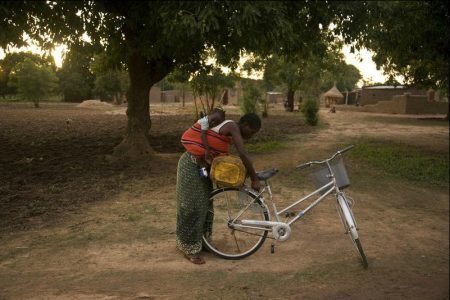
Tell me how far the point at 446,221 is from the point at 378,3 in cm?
408

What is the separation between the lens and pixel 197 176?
162 inches

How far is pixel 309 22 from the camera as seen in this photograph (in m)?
9.15

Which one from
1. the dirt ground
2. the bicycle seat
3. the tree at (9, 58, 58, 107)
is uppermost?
the tree at (9, 58, 58, 107)

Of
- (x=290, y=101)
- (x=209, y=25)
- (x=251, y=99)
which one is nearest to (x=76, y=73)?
(x=251, y=99)

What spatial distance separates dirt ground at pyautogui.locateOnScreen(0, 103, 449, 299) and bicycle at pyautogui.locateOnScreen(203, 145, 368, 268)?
19 cm

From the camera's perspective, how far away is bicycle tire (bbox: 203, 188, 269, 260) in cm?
427

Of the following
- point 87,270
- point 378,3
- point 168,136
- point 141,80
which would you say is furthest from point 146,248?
point 168,136

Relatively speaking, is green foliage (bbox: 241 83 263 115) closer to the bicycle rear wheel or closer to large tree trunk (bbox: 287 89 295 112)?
large tree trunk (bbox: 287 89 295 112)

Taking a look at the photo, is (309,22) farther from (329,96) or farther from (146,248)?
(329,96)

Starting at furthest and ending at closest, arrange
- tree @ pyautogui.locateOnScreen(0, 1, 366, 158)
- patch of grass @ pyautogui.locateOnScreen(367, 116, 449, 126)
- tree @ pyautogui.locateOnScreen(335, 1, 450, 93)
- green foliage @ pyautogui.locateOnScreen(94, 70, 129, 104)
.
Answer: patch of grass @ pyautogui.locateOnScreen(367, 116, 449, 126) → green foliage @ pyautogui.locateOnScreen(94, 70, 129, 104) → tree @ pyautogui.locateOnScreen(335, 1, 450, 93) → tree @ pyautogui.locateOnScreen(0, 1, 366, 158)

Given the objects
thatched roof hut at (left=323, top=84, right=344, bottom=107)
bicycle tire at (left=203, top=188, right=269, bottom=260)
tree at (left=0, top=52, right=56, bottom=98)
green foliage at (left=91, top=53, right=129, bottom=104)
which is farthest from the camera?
thatched roof hut at (left=323, top=84, right=344, bottom=107)

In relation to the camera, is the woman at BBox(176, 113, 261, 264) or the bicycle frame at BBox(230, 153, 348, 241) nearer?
the woman at BBox(176, 113, 261, 264)

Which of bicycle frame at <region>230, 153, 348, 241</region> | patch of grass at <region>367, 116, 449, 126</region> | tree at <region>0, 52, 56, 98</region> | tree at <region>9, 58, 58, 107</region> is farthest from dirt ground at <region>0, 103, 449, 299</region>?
patch of grass at <region>367, 116, 449, 126</region>

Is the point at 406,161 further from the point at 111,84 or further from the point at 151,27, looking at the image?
the point at 111,84
